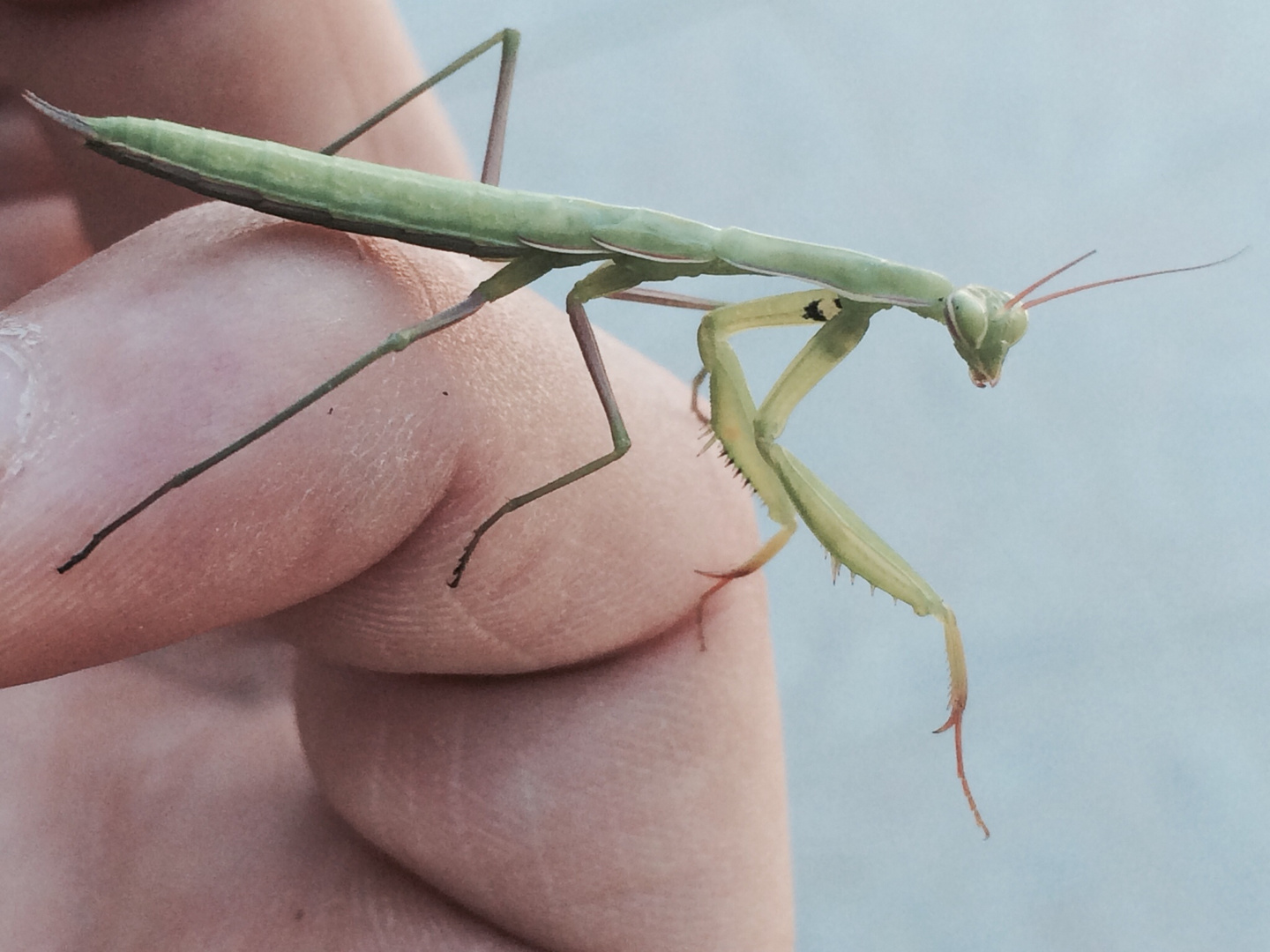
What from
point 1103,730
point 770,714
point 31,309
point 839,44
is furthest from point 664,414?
point 839,44

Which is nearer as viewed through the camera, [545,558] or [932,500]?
[545,558]

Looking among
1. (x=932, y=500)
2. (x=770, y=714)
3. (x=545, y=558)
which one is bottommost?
(x=932, y=500)

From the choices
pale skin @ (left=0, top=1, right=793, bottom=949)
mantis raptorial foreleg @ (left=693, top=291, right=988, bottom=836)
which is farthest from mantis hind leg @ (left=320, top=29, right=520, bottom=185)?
mantis raptorial foreleg @ (left=693, top=291, right=988, bottom=836)

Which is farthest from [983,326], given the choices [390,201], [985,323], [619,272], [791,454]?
[390,201]

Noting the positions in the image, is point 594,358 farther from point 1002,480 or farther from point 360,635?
point 1002,480

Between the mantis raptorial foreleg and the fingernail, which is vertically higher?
the fingernail

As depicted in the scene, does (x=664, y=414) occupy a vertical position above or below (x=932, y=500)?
above

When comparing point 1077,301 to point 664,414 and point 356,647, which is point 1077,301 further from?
point 356,647

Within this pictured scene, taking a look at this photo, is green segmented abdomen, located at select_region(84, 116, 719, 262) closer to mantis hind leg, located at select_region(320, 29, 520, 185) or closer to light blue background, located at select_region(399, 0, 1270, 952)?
mantis hind leg, located at select_region(320, 29, 520, 185)

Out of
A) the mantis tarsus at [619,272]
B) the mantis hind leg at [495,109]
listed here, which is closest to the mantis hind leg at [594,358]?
the mantis tarsus at [619,272]

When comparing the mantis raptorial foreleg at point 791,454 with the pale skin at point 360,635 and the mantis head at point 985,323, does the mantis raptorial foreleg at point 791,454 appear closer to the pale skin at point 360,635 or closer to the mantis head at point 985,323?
the mantis head at point 985,323
